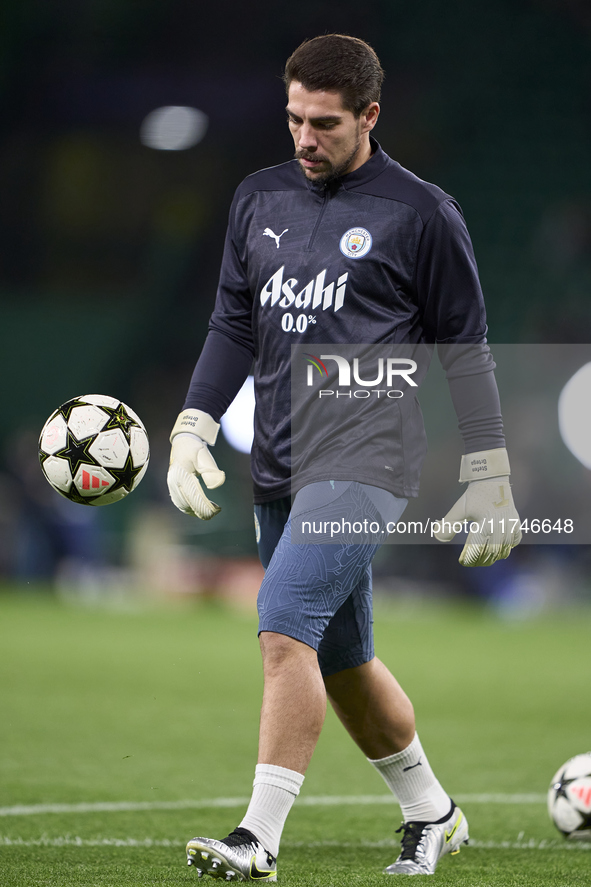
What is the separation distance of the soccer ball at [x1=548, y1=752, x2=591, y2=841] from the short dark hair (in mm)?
2324

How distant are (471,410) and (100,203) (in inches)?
697

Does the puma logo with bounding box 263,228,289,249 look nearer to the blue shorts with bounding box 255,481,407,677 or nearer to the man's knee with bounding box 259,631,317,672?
the blue shorts with bounding box 255,481,407,677

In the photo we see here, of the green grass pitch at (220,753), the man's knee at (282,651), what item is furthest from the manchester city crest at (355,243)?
the green grass pitch at (220,753)

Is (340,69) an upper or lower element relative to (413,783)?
upper

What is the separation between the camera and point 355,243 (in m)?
3.25

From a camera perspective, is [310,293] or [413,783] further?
[413,783]

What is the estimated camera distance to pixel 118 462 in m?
3.47

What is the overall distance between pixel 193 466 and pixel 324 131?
1042 mm

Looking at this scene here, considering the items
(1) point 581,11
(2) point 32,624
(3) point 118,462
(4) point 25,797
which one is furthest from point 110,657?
(1) point 581,11

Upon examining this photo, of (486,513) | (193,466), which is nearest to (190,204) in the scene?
(193,466)

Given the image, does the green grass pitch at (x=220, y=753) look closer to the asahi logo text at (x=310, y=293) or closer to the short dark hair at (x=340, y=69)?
the asahi logo text at (x=310, y=293)

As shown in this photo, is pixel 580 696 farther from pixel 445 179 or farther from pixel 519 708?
pixel 445 179

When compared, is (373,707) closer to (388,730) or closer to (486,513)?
(388,730)

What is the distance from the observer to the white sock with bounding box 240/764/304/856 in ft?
9.41
